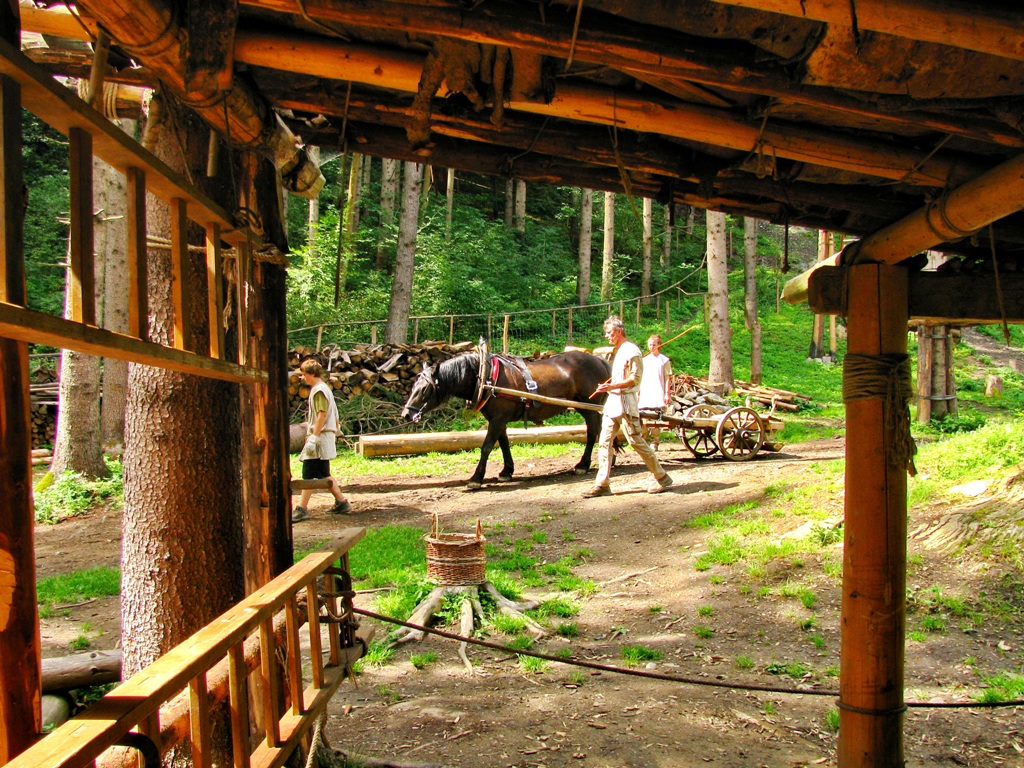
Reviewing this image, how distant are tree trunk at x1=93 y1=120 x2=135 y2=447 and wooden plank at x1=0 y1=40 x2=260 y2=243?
9.27 m

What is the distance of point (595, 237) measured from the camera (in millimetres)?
32719

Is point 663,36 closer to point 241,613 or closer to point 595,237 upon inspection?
point 241,613

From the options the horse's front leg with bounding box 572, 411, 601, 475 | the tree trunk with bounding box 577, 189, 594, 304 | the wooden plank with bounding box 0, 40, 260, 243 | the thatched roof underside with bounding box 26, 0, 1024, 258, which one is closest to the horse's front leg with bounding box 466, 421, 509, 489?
the horse's front leg with bounding box 572, 411, 601, 475

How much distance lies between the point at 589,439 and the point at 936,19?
998 cm

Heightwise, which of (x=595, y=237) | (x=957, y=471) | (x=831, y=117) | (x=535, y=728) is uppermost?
(x=595, y=237)

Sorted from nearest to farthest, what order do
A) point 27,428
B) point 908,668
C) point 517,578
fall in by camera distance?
point 27,428, point 908,668, point 517,578

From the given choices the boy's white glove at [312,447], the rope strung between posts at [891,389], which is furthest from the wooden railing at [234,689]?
the boy's white glove at [312,447]

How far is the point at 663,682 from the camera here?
4977 mm

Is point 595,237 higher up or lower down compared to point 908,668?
higher up

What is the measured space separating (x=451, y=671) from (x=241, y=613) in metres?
2.87

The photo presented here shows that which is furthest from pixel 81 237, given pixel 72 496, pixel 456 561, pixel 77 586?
pixel 72 496

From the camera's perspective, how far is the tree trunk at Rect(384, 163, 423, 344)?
16719mm

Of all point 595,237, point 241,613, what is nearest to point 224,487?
point 241,613

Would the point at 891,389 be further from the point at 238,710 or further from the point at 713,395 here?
the point at 713,395
